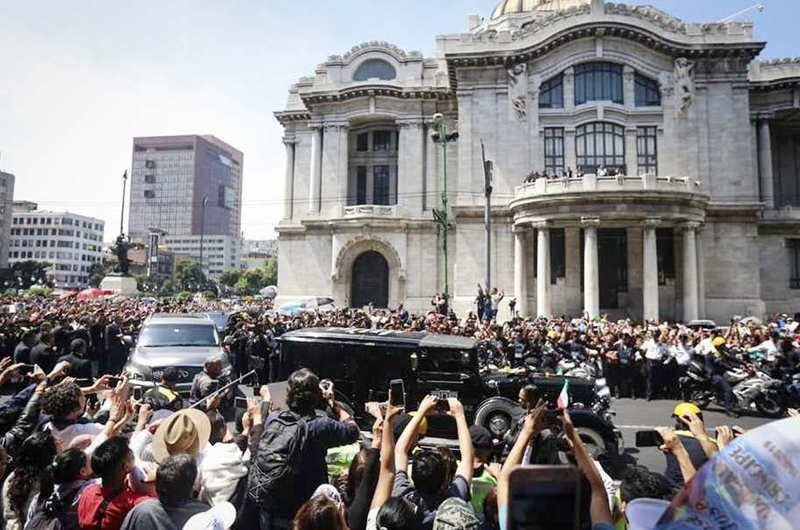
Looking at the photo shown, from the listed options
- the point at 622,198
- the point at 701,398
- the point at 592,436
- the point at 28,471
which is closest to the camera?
the point at 28,471

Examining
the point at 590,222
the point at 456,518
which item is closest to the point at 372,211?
the point at 590,222

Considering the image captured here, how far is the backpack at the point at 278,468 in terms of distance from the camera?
3812mm

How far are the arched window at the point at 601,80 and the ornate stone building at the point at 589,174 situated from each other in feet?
0.31

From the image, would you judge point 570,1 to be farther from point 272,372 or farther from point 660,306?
point 272,372

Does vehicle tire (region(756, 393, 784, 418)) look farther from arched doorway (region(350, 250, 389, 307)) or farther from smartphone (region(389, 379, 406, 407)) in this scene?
arched doorway (region(350, 250, 389, 307))

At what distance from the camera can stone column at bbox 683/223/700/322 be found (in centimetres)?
2759

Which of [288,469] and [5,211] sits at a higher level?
[5,211]

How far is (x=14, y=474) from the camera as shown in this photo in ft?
11.9

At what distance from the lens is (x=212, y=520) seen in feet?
9.36

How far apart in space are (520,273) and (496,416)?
21513mm

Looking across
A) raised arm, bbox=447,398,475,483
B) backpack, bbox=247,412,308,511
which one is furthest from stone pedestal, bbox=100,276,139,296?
raised arm, bbox=447,398,475,483

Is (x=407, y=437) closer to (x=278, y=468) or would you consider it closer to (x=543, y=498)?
(x=278, y=468)

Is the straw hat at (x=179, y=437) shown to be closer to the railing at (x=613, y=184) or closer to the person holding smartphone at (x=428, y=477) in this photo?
the person holding smartphone at (x=428, y=477)

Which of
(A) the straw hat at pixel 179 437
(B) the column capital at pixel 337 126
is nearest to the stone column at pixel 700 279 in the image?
(B) the column capital at pixel 337 126
